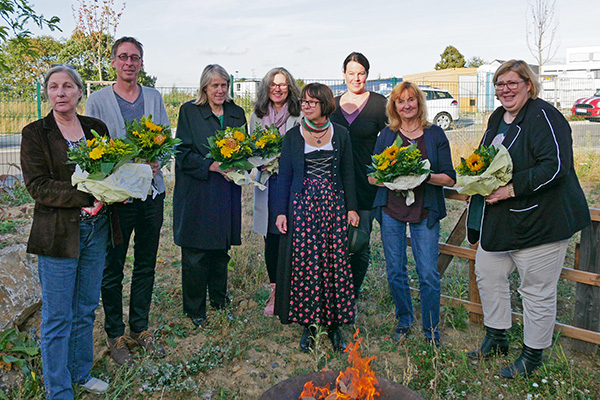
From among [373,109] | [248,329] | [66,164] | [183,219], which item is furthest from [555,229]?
[66,164]

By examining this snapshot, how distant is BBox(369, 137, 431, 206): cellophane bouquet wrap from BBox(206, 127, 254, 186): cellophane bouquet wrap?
46.4 inches

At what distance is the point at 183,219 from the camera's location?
4.55 meters

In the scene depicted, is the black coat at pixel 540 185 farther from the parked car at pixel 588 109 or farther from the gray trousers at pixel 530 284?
the parked car at pixel 588 109

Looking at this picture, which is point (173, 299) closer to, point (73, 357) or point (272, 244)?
point (272, 244)

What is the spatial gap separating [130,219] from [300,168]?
1463mm

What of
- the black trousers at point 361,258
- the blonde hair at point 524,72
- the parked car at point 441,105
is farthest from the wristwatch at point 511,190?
the parked car at point 441,105

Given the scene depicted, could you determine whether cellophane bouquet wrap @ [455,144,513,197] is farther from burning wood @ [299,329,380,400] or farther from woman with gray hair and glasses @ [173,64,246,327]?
woman with gray hair and glasses @ [173,64,246,327]

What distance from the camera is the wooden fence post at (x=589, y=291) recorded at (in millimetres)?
3902

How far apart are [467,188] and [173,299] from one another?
334 cm

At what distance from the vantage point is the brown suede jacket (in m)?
3.07

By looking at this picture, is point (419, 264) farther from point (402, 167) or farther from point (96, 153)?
point (96, 153)

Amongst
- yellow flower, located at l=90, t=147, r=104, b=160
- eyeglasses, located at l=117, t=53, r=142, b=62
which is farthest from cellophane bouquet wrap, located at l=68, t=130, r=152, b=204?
eyeglasses, located at l=117, t=53, r=142, b=62

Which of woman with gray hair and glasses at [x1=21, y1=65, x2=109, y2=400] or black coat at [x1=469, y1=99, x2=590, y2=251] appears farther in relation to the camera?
black coat at [x1=469, y1=99, x2=590, y2=251]

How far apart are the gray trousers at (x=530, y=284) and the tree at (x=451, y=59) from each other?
185 feet
